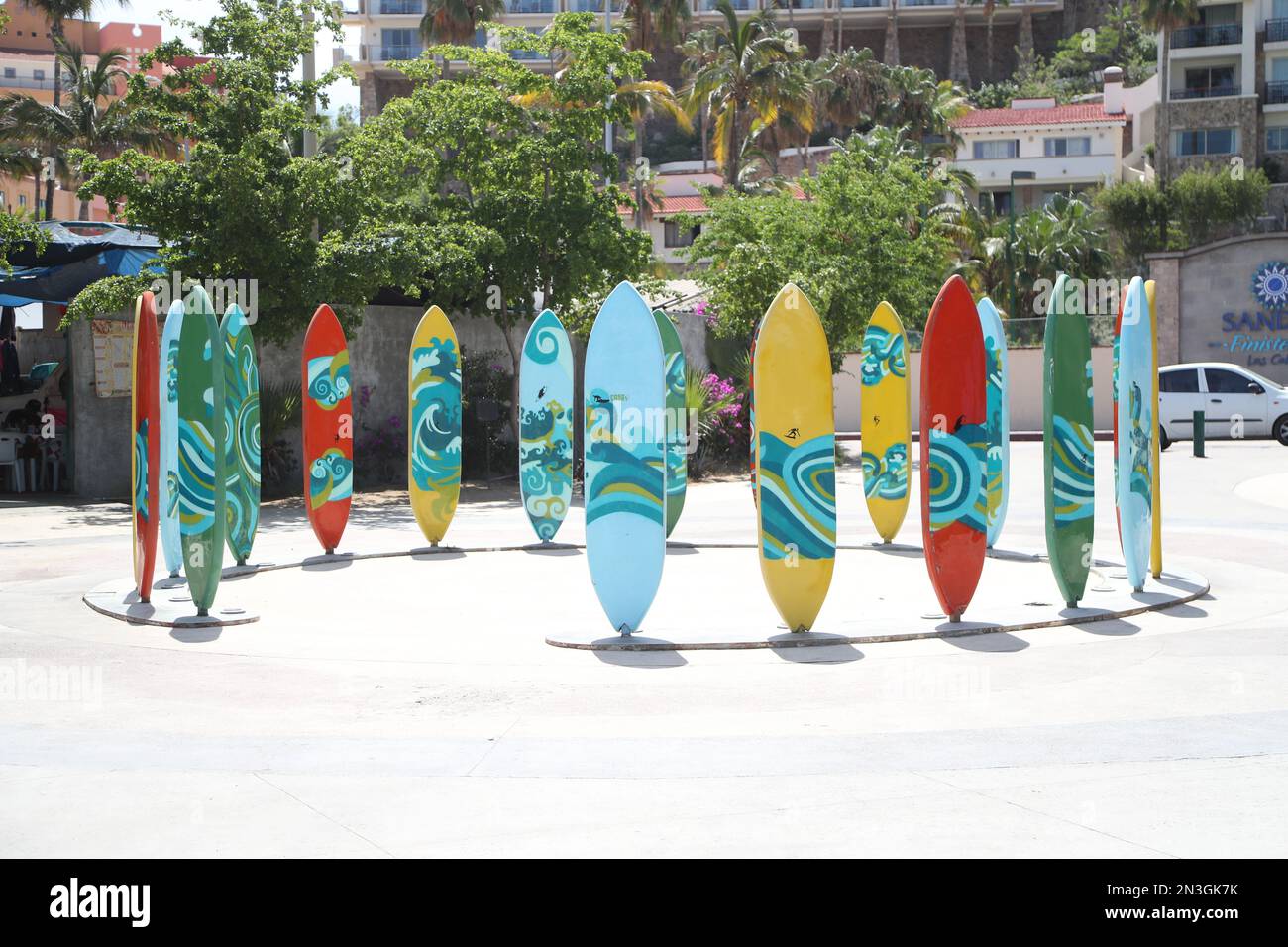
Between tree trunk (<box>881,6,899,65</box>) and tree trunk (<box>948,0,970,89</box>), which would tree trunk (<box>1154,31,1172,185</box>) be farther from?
tree trunk (<box>881,6,899,65</box>)

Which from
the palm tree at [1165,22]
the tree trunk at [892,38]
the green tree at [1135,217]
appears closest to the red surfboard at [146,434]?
the green tree at [1135,217]

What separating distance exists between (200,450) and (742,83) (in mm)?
36043

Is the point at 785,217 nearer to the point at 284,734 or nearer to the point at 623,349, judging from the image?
the point at 623,349

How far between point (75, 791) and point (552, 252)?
59.7 feet

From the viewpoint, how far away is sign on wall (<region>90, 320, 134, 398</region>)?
2127 cm

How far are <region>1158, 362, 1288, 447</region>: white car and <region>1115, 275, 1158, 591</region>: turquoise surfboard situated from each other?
824 inches

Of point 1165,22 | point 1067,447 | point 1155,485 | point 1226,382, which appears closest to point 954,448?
point 1067,447

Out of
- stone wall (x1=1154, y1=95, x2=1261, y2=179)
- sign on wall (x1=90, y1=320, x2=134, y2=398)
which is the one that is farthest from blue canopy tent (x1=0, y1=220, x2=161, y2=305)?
stone wall (x1=1154, y1=95, x2=1261, y2=179)

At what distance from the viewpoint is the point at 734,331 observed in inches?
1132

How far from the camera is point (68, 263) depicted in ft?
74.8

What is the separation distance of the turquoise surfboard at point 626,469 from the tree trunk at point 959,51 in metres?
80.7

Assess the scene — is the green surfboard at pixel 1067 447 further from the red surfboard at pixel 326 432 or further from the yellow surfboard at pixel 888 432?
the red surfboard at pixel 326 432

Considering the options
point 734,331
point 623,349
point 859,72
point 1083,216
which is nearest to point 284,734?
point 623,349

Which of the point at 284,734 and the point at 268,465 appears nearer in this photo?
the point at 284,734
